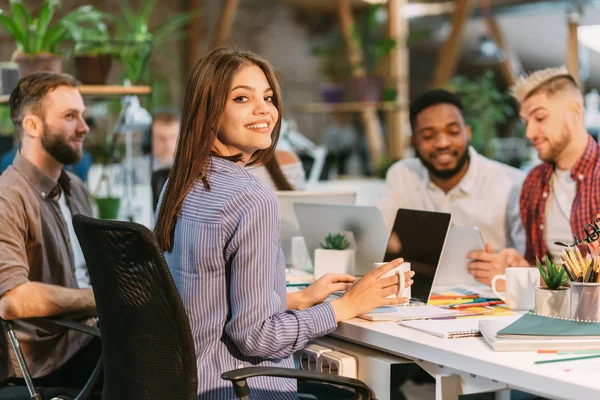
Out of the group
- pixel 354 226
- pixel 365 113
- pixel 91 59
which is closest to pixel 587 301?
pixel 354 226

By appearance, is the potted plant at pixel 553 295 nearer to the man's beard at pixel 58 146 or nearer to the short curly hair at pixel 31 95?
the man's beard at pixel 58 146

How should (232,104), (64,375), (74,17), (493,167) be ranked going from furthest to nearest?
1. (74,17)
2. (493,167)
3. (64,375)
4. (232,104)

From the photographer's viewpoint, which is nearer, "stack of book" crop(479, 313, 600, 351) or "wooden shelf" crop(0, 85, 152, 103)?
"stack of book" crop(479, 313, 600, 351)

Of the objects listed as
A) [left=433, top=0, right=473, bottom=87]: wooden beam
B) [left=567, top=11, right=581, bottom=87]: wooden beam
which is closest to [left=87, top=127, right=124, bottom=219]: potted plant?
[left=567, top=11, right=581, bottom=87]: wooden beam

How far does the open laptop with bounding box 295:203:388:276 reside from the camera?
2.70 m

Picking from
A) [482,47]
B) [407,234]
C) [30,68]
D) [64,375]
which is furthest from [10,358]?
[482,47]

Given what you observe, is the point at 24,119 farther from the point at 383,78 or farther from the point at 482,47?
the point at 482,47

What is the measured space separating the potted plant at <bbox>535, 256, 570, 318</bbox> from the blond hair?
1005 mm

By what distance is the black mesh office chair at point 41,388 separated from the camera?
2.31m

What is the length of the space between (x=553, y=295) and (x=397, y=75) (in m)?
5.36

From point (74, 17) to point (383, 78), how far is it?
3553mm

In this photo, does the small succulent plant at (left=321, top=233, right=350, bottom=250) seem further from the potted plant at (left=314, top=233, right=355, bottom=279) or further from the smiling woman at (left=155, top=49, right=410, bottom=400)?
the smiling woman at (left=155, top=49, right=410, bottom=400)

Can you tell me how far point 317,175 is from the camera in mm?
6594

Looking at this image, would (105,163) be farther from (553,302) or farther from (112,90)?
(553,302)
